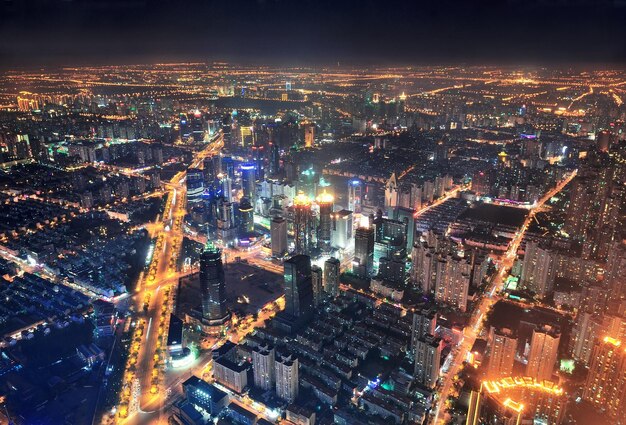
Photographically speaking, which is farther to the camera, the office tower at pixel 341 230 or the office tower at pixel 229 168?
the office tower at pixel 229 168

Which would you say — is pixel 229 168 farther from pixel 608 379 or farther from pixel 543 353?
pixel 608 379

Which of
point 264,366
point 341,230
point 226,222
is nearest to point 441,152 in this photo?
point 341,230

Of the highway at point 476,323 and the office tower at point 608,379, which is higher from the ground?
the office tower at point 608,379

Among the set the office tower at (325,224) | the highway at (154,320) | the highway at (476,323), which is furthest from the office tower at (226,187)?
the highway at (476,323)

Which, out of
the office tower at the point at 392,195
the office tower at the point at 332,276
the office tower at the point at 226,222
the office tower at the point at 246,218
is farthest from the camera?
the office tower at the point at 392,195

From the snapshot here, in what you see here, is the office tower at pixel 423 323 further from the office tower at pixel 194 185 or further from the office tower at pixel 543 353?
the office tower at pixel 194 185

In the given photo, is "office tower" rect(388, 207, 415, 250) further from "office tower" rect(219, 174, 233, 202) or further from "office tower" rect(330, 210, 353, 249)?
"office tower" rect(219, 174, 233, 202)

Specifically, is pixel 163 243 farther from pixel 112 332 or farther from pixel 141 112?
pixel 141 112
